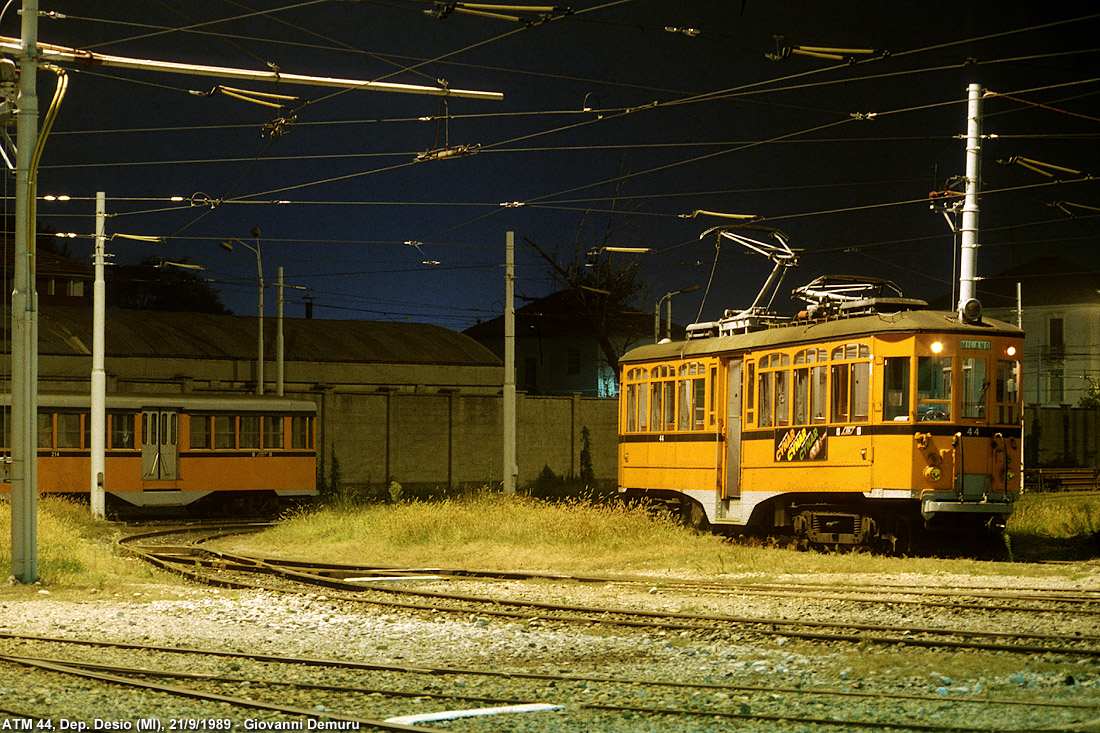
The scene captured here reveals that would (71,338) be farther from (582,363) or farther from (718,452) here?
(582,363)

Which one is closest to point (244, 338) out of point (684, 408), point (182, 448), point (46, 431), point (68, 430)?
point (182, 448)

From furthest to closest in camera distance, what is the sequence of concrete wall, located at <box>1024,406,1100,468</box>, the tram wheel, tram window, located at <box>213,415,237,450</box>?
concrete wall, located at <box>1024,406,1100,468</box> < tram window, located at <box>213,415,237,450</box> < the tram wheel

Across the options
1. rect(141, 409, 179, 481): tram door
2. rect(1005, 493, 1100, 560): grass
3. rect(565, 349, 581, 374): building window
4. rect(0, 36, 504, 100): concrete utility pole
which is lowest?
rect(1005, 493, 1100, 560): grass

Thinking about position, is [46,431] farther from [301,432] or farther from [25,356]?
[25,356]

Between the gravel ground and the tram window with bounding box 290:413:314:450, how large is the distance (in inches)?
616

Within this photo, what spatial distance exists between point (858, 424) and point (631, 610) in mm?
5645

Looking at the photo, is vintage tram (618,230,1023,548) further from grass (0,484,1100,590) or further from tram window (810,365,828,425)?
grass (0,484,1100,590)

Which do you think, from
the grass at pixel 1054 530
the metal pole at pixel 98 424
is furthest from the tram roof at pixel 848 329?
the metal pole at pixel 98 424

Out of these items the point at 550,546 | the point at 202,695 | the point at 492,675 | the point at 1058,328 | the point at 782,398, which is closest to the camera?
the point at 202,695

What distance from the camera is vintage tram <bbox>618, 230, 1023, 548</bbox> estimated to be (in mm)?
15336

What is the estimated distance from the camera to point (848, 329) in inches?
634

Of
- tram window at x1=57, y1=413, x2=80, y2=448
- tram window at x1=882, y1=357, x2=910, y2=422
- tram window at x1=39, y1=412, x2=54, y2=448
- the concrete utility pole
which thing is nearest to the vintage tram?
tram window at x1=882, y1=357, x2=910, y2=422

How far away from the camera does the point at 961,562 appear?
15.2 m

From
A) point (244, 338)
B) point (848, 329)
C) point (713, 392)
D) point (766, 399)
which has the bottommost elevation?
point (766, 399)
